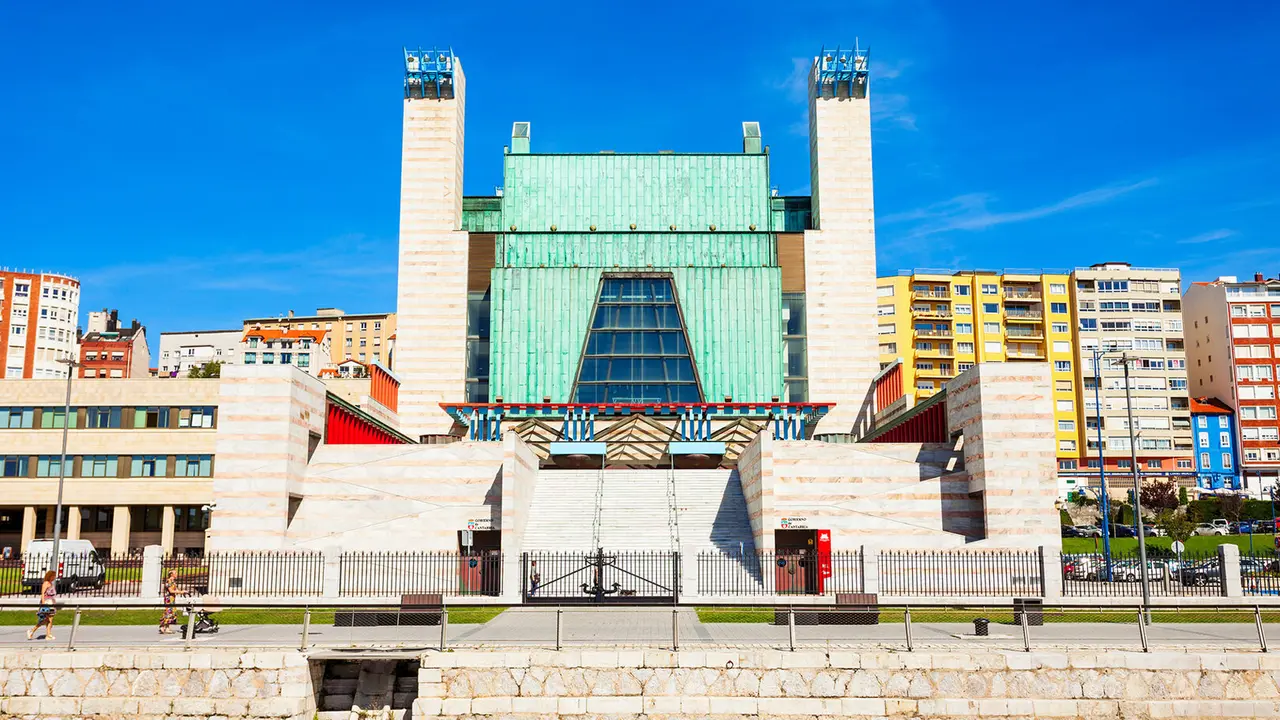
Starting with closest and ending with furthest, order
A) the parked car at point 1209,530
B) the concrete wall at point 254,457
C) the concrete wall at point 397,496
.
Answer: the concrete wall at point 254,457
the concrete wall at point 397,496
the parked car at point 1209,530

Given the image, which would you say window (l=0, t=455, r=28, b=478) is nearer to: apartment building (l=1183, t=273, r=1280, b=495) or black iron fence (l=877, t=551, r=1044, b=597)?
black iron fence (l=877, t=551, r=1044, b=597)

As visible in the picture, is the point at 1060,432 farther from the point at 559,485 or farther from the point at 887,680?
the point at 887,680

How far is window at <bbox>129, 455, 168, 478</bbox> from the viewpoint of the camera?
7012cm

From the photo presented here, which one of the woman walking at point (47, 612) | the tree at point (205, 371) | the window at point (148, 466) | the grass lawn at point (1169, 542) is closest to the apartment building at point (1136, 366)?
the grass lawn at point (1169, 542)

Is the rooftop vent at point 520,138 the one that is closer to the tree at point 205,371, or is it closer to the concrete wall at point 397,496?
the concrete wall at point 397,496

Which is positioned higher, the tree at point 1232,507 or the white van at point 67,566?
the tree at point 1232,507

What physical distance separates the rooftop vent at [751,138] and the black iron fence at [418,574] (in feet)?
157

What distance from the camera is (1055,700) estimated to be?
21.8 m

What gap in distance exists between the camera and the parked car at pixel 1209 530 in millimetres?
77988

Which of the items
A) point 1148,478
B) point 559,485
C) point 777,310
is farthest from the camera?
point 1148,478

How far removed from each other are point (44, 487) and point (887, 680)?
63569mm

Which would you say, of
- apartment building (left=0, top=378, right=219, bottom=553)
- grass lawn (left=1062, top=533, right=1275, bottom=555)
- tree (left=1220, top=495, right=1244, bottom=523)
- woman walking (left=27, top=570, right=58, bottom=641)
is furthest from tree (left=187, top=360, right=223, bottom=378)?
tree (left=1220, top=495, right=1244, bottom=523)

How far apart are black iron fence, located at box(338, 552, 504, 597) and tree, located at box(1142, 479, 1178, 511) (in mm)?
61602

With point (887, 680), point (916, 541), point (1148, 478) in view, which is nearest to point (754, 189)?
point (916, 541)
